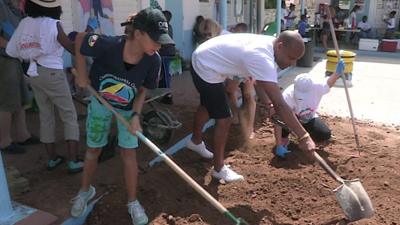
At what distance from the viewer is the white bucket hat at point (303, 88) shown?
426 cm

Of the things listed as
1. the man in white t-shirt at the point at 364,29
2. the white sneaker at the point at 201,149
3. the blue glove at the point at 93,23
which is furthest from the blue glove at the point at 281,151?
the man in white t-shirt at the point at 364,29

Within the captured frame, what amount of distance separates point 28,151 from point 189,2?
670 cm

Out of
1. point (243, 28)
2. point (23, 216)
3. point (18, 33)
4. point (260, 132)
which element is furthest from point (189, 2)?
point (23, 216)

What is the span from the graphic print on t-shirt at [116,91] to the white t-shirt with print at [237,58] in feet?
2.97

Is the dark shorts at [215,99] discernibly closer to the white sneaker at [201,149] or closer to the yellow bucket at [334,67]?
the white sneaker at [201,149]

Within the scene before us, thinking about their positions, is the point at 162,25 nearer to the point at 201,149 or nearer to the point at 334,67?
the point at 201,149

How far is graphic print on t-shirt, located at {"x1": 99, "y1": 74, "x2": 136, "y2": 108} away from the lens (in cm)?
273

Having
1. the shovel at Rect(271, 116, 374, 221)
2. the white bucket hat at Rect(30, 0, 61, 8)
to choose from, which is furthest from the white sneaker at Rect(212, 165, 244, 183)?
the white bucket hat at Rect(30, 0, 61, 8)

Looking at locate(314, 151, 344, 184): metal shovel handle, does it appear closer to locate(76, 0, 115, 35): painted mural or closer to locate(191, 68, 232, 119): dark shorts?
locate(191, 68, 232, 119): dark shorts

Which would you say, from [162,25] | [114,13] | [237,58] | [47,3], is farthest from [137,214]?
[114,13]

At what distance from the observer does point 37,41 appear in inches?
128

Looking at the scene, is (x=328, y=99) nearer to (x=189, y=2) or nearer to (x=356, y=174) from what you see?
(x=356, y=174)

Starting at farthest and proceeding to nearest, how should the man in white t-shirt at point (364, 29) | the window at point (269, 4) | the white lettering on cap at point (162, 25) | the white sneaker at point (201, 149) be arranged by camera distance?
the window at point (269, 4), the man in white t-shirt at point (364, 29), the white sneaker at point (201, 149), the white lettering on cap at point (162, 25)

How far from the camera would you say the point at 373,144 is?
4.80m
